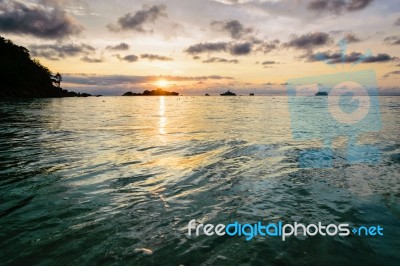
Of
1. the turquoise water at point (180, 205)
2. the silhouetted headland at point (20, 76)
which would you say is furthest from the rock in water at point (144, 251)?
the silhouetted headland at point (20, 76)

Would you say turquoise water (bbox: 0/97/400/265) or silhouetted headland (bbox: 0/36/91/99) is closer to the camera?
turquoise water (bbox: 0/97/400/265)

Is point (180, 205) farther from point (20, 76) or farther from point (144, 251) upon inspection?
point (20, 76)

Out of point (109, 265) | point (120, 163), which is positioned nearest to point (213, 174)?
point (120, 163)

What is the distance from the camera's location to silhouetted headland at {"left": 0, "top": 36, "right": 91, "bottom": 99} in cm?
9129

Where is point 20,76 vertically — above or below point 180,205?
above

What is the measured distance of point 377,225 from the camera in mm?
6105

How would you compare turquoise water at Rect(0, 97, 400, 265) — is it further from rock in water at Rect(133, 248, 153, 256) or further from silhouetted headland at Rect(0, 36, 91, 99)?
silhouetted headland at Rect(0, 36, 91, 99)

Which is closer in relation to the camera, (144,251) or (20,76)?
(144,251)

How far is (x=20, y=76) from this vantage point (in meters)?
98.9

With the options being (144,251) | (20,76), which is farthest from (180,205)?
(20,76)

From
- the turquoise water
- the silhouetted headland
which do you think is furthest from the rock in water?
the silhouetted headland

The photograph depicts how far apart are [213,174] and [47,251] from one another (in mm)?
5976

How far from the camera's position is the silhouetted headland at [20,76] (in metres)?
91.3

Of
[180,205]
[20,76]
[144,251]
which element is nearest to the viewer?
[144,251]
